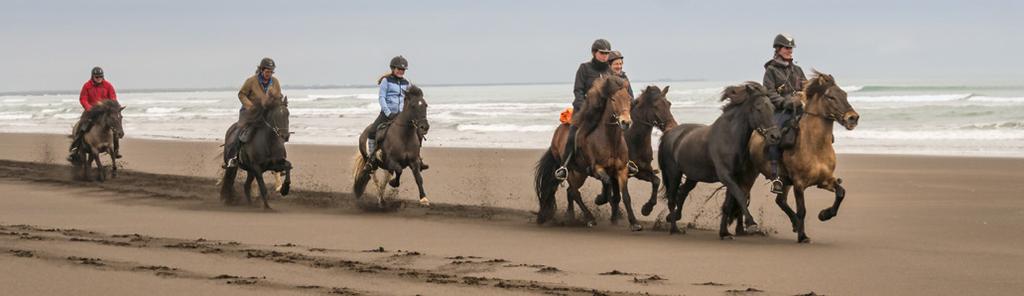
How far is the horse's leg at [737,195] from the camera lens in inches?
476

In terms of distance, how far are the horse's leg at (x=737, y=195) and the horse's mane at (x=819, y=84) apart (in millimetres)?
1030

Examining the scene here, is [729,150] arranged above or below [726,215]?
above

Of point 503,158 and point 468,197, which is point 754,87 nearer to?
point 468,197

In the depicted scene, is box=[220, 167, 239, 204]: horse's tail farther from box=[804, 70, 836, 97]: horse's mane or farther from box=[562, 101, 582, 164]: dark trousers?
box=[804, 70, 836, 97]: horse's mane

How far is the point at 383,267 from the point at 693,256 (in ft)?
8.27

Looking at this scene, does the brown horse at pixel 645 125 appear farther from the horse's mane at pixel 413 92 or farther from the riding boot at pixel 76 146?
the riding boot at pixel 76 146

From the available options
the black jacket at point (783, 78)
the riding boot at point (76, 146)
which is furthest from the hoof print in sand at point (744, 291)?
the riding boot at point (76, 146)

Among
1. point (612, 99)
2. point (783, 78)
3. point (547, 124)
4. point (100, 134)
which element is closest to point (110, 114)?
point (100, 134)

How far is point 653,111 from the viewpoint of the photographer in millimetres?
13805

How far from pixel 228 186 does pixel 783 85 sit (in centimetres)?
722

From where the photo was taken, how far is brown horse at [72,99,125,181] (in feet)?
65.5

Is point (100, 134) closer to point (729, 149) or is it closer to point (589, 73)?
point (589, 73)

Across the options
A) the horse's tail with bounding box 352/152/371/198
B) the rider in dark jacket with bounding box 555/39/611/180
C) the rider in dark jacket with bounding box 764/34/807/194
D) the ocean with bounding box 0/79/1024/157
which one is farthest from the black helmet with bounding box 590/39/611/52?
the ocean with bounding box 0/79/1024/157

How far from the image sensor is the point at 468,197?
17344 millimetres
